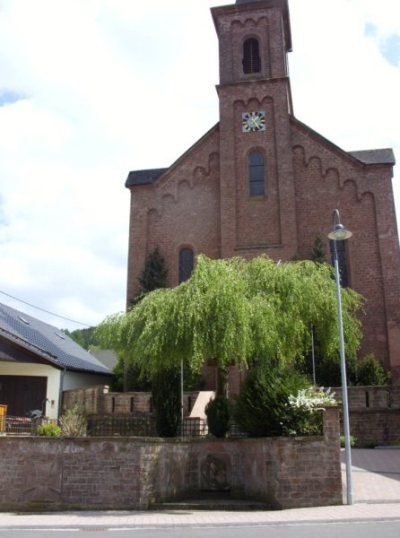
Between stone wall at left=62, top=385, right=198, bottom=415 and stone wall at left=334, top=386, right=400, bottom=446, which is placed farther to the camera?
stone wall at left=62, top=385, right=198, bottom=415

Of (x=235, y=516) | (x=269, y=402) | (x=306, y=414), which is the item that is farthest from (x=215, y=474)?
(x=306, y=414)

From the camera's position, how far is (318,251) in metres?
28.4

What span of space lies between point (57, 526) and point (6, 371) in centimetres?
1496

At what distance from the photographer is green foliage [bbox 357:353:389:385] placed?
24734 millimetres

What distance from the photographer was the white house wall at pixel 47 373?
2502 centimetres

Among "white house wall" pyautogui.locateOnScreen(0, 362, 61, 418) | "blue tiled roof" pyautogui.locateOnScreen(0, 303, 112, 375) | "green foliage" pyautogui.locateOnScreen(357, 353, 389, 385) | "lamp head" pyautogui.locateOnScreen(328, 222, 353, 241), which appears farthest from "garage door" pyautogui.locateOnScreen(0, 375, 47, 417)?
"lamp head" pyautogui.locateOnScreen(328, 222, 353, 241)

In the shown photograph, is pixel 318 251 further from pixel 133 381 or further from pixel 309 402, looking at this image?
pixel 309 402

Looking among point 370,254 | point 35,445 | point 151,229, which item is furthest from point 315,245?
point 35,445

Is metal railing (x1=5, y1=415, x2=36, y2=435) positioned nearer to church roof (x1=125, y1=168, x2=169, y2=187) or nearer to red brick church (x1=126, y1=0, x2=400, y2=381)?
red brick church (x1=126, y1=0, x2=400, y2=381)

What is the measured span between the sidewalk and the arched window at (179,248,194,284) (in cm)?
1753

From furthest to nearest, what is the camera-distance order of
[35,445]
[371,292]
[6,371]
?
[371,292] < [6,371] < [35,445]

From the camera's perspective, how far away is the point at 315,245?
2880 centimetres

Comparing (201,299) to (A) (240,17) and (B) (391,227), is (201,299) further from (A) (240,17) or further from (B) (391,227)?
(A) (240,17)

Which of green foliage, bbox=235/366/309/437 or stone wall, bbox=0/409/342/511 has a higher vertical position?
green foliage, bbox=235/366/309/437
